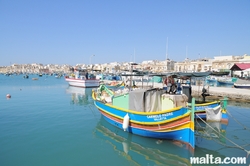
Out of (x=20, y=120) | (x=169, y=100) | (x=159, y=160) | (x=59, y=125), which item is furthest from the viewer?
(x=20, y=120)

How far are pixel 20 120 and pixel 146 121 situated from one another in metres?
10.2

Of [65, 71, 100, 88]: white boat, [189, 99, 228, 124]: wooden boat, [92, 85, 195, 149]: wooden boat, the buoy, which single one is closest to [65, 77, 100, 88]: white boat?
[65, 71, 100, 88]: white boat

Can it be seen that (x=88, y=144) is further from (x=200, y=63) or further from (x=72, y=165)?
(x=200, y=63)

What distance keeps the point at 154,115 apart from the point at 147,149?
1.70 metres

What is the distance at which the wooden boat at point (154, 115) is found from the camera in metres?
8.54

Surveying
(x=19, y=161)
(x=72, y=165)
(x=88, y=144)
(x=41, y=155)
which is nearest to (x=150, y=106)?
(x=88, y=144)

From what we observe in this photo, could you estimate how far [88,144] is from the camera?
384 inches

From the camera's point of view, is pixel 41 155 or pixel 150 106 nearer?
pixel 41 155

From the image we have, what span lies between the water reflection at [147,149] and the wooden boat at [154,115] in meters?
0.34

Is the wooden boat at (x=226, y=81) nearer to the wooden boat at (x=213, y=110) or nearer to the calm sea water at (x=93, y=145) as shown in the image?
the calm sea water at (x=93, y=145)

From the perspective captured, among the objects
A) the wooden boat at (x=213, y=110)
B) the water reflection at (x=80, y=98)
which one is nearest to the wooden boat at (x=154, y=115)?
the wooden boat at (x=213, y=110)

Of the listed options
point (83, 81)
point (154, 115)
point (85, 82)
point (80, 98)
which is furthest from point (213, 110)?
point (83, 81)

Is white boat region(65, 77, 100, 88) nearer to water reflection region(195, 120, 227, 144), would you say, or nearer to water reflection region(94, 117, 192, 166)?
water reflection region(94, 117, 192, 166)

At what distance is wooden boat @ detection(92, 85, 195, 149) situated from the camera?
8.54 metres
